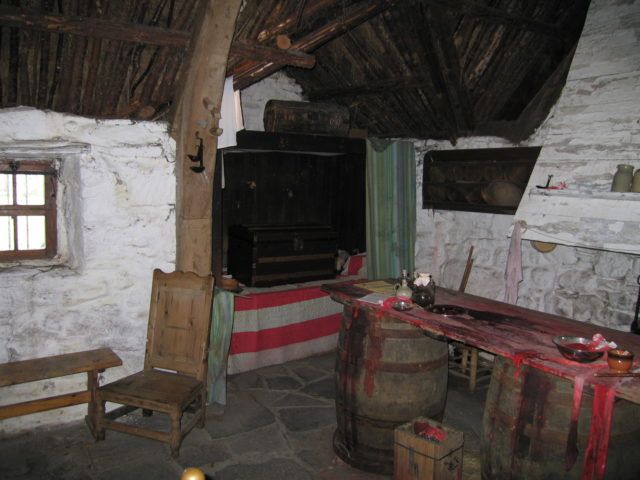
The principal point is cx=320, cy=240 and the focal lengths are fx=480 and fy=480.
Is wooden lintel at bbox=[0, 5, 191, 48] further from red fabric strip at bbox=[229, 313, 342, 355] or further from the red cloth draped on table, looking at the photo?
red fabric strip at bbox=[229, 313, 342, 355]

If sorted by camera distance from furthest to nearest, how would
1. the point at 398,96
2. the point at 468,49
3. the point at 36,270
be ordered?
the point at 398,96
the point at 468,49
the point at 36,270

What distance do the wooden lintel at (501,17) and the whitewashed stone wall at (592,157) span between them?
414 millimetres

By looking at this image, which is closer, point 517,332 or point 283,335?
point 517,332

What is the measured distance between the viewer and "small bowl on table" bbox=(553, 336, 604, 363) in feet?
7.86

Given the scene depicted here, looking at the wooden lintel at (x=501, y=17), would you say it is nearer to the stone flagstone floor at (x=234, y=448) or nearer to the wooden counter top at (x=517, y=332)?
the wooden counter top at (x=517, y=332)

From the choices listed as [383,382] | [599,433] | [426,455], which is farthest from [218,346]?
[599,433]

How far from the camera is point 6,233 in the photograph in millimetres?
3850

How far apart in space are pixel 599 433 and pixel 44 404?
139 inches

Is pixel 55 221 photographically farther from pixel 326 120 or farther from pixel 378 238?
pixel 378 238

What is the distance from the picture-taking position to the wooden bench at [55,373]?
3357 mm

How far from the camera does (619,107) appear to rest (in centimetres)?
362

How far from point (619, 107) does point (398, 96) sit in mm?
2217

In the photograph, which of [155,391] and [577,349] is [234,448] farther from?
[577,349]

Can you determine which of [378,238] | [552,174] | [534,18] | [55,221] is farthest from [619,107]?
[55,221]
